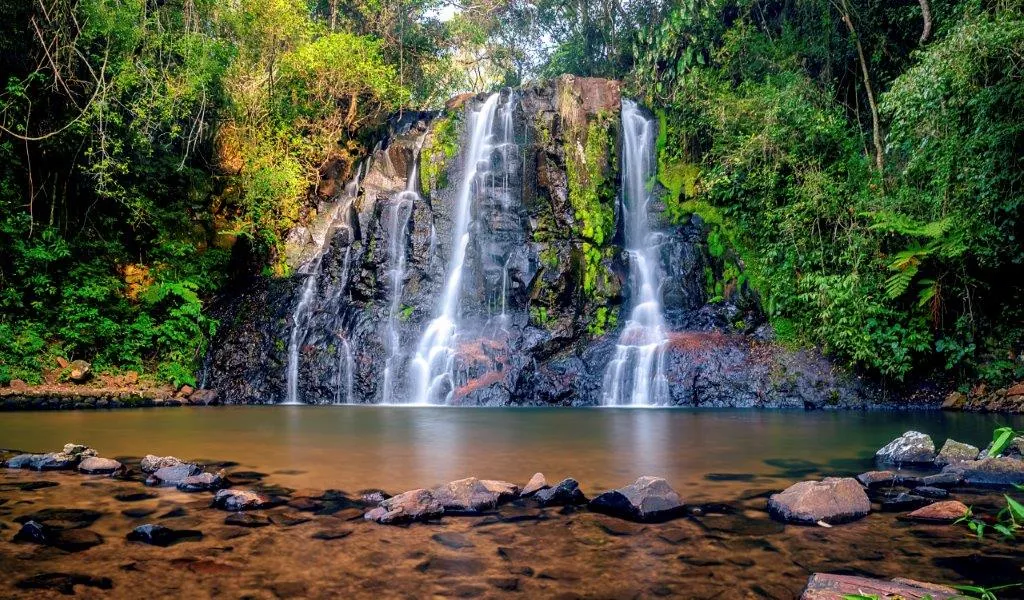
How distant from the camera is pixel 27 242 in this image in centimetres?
1345

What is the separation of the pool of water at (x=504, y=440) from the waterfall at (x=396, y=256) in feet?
6.80

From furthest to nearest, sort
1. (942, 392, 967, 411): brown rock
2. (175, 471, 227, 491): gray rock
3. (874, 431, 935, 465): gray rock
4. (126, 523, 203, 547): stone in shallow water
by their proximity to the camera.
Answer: (942, 392, 967, 411): brown rock → (874, 431, 935, 465): gray rock → (175, 471, 227, 491): gray rock → (126, 523, 203, 547): stone in shallow water

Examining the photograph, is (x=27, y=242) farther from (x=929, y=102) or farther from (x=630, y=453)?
(x=929, y=102)

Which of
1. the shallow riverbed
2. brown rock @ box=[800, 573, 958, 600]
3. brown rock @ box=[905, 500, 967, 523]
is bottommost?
the shallow riverbed

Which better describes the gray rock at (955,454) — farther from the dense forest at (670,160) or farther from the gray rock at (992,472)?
the dense forest at (670,160)

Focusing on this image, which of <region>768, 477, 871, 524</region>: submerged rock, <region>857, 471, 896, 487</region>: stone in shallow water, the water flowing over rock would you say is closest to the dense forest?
the water flowing over rock

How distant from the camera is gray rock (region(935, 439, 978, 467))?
613cm

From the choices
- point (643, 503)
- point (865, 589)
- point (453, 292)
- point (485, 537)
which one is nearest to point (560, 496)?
point (643, 503)

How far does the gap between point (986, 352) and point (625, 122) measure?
10109mm

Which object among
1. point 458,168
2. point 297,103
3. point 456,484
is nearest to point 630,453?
point 456,484

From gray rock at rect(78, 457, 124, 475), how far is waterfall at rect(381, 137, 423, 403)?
8.19 metres

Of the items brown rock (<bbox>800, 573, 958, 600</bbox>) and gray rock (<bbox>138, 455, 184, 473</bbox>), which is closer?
brown rock (<bbox>800, 573, 958, 600</bbox>)

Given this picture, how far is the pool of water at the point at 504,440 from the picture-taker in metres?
6.07

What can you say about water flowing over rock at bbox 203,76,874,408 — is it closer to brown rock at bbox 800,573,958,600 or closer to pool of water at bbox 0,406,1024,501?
pool of water at bbox 0,406,1024,501
